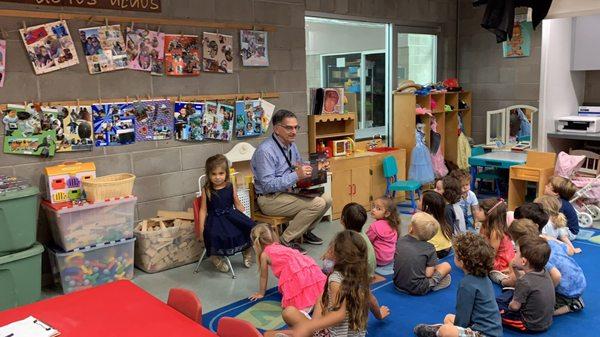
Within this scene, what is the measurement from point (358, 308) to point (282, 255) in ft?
3.22

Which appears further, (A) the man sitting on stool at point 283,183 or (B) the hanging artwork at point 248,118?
(B) the hanging artwork at point 248,118

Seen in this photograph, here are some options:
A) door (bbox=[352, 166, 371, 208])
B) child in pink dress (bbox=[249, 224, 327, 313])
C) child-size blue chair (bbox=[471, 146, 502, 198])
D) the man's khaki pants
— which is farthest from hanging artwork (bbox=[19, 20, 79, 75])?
child-size blue chair (bbox=[471, 146, 502, 198])

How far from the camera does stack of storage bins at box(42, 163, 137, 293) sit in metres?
3.77

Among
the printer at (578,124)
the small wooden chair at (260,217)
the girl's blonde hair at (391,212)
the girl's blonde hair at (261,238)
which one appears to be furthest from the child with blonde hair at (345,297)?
the printer at (578,124)

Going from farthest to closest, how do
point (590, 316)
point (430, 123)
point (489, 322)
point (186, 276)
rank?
1. point (430, 123)
2. point (186, 276)
3. point (590, 316)
4. point (489, 322)

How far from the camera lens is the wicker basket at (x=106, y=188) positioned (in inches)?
151

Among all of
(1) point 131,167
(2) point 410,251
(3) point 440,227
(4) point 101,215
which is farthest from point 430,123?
(4) point 101,215

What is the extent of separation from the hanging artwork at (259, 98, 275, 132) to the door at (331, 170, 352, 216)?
2.92ft

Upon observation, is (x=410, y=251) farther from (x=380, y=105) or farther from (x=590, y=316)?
(x=380, y=105)

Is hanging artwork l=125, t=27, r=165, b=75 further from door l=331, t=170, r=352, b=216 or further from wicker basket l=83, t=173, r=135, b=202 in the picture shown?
door l=331, t=170, r=352, b=216

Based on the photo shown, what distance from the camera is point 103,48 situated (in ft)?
13.6

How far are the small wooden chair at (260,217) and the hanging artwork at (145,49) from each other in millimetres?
1315

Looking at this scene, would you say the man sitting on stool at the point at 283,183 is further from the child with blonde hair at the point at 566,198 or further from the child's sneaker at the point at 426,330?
the child with blonde hair at the point at 566,198

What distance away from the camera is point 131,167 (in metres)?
Answer: 4.41
